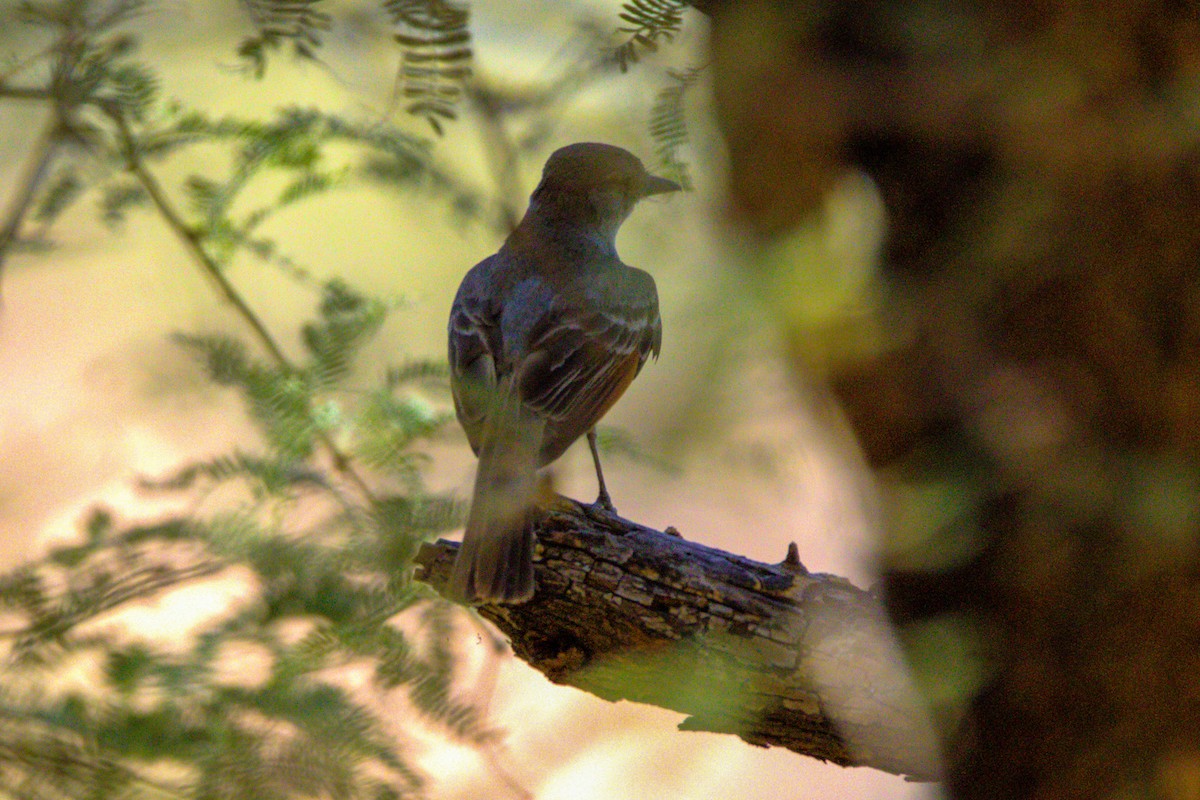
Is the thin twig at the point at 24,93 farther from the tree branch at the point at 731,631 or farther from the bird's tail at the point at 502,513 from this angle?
the tree branch at the point at 731,631

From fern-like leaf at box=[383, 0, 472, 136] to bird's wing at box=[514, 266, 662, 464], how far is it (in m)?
2.42

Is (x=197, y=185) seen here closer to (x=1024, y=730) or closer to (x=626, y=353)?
(x=1024, y=730)

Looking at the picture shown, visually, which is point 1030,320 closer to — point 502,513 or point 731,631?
point 502,513

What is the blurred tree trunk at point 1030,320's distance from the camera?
0.80 metres

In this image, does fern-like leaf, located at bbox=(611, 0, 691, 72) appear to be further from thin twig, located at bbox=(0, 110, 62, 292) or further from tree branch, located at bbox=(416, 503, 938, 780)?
tree branch, located at bbox=(416, 503, 938, 780)

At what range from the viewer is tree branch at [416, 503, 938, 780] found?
253 centimetres

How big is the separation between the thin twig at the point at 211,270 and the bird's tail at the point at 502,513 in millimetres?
153

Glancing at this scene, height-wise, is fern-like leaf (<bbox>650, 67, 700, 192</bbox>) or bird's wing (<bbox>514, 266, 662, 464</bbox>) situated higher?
bird's wing (<bbox>514, 266, 662, 464</bbox>)

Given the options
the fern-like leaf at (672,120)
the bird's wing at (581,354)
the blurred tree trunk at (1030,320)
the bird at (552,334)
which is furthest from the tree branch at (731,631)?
the fern-like leaf at (672,120)

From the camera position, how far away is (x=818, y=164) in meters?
0.86

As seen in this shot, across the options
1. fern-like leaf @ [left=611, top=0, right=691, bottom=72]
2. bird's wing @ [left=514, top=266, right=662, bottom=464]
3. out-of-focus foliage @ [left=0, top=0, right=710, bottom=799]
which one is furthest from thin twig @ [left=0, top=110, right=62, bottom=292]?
bird's wing @ [left=514, top=266, right=662, bottom=464]

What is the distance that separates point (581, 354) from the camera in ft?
11.4

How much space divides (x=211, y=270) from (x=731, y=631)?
177 centimetres

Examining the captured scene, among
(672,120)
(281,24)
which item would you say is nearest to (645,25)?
(672,120)
